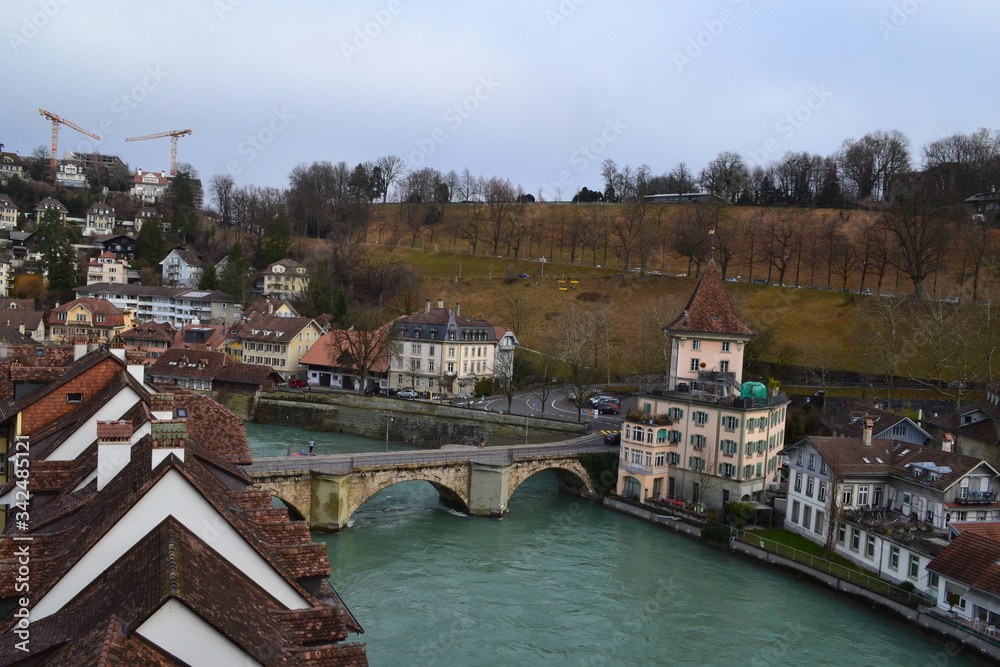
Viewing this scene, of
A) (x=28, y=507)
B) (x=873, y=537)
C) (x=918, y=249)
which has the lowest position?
(x=873, y=537)

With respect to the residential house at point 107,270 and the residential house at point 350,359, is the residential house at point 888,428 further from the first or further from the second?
the residential house at point 107,270

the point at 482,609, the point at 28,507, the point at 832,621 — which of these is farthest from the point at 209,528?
the point at 832,621

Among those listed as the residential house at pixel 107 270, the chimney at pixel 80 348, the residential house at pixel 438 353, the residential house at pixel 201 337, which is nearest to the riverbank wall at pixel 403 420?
the residential house at pixel 438 353

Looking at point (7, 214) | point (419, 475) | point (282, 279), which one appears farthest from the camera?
point (7, 214)

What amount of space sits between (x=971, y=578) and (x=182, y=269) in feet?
337

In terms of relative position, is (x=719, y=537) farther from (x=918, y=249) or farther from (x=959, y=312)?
(x=918, y=249)

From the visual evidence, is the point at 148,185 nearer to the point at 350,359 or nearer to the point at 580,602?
the point at 350,359

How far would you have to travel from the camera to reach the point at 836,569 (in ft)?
102

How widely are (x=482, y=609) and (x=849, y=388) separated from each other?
137 ft

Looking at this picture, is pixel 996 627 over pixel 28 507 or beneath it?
beneath

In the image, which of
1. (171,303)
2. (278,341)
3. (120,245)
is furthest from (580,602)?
(120,245)

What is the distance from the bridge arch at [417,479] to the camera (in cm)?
3616

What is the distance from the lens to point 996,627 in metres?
25.0

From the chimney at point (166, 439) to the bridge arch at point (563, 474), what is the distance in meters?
29.0
